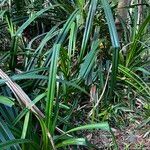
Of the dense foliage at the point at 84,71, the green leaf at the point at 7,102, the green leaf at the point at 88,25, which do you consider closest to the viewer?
the green leaf at the point at 7,102

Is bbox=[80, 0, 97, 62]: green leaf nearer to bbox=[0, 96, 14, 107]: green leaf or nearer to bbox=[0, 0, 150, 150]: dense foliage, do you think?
bbox=[0, 0, 150, 150]: dense foliage

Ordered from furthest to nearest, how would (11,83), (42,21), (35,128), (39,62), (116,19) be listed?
(42,21), (116,19), (39,62), (35,128), (11,83)

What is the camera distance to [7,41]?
307 cm

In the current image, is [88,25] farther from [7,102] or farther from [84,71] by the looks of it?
[7,102]

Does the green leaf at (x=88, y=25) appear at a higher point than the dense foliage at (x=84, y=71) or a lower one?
higher

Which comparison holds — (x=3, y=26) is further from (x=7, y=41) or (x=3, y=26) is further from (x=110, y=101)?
(x=110, y=101)

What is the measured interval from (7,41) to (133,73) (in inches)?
44.6

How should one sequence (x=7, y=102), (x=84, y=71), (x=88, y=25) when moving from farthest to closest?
(x=88, y=25), (x=84, y=71), (x=7, y=102)

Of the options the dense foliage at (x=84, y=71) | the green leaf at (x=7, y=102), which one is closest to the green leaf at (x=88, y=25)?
the dense foliage at (x=84, y=71)

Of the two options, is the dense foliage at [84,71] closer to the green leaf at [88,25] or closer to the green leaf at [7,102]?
the green leaf at [88,25]

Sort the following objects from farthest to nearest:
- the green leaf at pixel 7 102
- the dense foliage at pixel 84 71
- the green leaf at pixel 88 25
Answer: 1. the green leaf at pixel 88 25
2. the dense foliage at pixel 84 71
3. the green leaf at pixel 7 102

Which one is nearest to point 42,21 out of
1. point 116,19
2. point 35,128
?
point 116,19

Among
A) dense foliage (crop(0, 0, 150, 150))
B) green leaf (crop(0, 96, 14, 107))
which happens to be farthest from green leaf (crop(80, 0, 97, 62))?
green leaf (crop(0, 96, 14, 107))

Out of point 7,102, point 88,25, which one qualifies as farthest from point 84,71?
point 7,102
